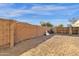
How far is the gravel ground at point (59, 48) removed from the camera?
416cm

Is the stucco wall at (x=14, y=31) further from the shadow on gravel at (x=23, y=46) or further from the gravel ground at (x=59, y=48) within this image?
the gravel ground at (x=59, y=48)

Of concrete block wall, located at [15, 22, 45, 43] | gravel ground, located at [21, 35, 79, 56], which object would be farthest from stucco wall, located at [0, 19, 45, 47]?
gravel ground, located at [21, 35, 79, 56]

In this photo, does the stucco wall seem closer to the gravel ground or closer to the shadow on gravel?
the shadow on gravel

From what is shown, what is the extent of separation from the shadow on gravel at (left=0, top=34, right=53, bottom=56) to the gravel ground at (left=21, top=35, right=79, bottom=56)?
0.20 feet

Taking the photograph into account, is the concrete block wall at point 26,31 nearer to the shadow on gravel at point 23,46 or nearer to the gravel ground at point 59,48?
the shadow on gravel at point 23,46

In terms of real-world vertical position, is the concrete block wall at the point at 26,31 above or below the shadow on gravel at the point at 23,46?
above

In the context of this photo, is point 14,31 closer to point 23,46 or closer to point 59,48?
point 23,46

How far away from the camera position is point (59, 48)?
13.7 feet

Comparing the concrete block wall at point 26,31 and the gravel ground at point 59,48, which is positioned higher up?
the concrete block wall at point 26,31

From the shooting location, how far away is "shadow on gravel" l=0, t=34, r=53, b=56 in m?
4.11

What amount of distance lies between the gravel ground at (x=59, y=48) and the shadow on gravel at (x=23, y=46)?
0.20 ft

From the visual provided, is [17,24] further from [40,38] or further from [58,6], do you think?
[58,6]

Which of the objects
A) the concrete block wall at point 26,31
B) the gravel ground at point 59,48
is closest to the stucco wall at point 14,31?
the concrete block wall at point 26,31

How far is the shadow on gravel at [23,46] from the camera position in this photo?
13.5ft
